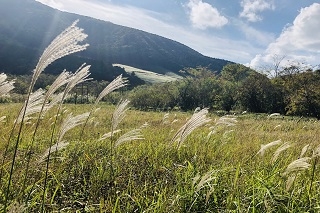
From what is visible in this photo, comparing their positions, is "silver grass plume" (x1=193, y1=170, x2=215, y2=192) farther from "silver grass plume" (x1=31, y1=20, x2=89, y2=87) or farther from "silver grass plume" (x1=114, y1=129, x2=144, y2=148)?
"silver grass plume" (x1=31, y1=20, x2=89, y2=87)

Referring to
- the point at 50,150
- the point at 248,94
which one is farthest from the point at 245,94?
the point at 50,150

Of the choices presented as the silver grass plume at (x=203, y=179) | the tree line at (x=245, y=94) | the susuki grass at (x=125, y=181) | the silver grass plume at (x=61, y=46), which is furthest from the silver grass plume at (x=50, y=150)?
the tree line at (x=245, y=94)

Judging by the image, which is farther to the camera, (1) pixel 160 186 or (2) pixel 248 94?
(2) pixel 248 94

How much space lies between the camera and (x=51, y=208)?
2.78m

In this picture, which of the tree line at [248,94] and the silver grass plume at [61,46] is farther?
the tree line at [248,94]

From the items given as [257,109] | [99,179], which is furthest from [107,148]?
[257,109]

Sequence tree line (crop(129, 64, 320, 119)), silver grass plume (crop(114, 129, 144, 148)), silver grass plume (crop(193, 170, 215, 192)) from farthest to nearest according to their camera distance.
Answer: tree line (crop(129, 64, 320, 119)) < silver grass plume (crop(114, 129, 144, 148)) < silver grass plume (crop(193, 170, 215, 192))

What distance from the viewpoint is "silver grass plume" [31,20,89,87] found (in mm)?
1775

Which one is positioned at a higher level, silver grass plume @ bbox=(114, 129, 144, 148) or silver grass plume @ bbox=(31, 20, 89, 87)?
silver grass plume @ bbox=(31, 20, 89, 87)

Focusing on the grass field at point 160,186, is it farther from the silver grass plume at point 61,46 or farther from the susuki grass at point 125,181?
the silver grass plume at point 61,46

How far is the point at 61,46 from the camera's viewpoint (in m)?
1.83

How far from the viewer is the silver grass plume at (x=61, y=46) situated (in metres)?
1.78

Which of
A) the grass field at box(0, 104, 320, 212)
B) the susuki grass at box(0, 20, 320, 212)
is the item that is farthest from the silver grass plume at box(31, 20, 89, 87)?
the grass field at box(0, 104, 320, 212)

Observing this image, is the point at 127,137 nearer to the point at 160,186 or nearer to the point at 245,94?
the point at 160,186
